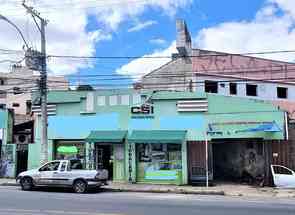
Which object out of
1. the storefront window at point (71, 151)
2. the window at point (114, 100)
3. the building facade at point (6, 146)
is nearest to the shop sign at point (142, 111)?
the window at point (114, 100)

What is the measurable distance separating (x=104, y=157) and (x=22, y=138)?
6419 mm

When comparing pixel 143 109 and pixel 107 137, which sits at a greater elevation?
pixel 143 109

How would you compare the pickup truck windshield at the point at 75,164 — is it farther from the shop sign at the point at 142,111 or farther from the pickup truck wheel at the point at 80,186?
the shop sign at the point at 142,111

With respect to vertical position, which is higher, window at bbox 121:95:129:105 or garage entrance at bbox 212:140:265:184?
window at bbox 121:95:129:105

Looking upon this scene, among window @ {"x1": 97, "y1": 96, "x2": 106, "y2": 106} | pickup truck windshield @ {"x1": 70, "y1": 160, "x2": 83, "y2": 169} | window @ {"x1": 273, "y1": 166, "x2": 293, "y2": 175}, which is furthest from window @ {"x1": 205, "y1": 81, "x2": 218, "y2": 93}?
pickup truck windshield @ {"x1": 70, "y1": 160, "x2": 83, "y2": 169}

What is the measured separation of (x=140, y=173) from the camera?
25.3 m

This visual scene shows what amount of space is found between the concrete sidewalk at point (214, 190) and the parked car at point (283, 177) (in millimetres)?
596

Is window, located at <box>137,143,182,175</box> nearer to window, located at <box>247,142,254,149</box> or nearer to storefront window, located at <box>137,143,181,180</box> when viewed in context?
storefront window, located at <box>137,143,181,180</box>

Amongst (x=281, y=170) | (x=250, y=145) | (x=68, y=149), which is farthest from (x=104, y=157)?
(x=281, y=170)

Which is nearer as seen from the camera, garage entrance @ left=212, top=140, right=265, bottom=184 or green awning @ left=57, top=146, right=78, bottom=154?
garage entrance @ left=212, top=140, right=265, bottom=184

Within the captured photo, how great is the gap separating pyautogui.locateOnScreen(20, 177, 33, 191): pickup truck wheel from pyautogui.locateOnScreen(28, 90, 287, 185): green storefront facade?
4796 millimetres

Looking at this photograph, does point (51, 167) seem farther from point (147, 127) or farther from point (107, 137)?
point (147, 127)

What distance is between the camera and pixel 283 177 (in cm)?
2256

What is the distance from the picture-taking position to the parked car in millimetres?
22406
